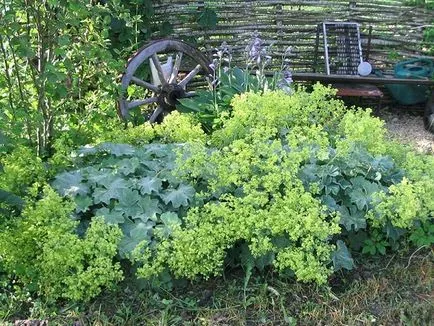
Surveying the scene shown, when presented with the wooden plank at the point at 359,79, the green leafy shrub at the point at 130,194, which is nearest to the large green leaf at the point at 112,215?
the green leafy shrub at the point at 130,194

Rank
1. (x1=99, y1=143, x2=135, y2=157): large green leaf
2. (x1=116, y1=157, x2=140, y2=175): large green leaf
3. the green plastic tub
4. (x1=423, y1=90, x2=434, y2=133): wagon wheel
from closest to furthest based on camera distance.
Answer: (x1=116, y1=157, x2=140, y2=175): large green leaf
(x1=99, y1=143, x2=135, y2=157): large green leaf
(x1=423, y1=90, x2=434, y2=133): wagon wheel
the green plastic tub

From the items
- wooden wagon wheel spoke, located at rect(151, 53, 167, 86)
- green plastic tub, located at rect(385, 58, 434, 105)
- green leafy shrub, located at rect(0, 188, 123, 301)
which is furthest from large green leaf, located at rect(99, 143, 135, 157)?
green plastic tub, located at rect(385, 58, 434, 105)

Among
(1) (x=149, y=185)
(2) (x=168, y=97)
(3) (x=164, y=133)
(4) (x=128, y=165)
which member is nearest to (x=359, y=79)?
(2) (x=168, y=97)

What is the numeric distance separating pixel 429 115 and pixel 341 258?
3.79 m

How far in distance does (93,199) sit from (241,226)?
0.76 m

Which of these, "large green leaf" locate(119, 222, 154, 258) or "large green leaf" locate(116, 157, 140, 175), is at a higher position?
"large green leaf" locate(116, 157, 140, 175)

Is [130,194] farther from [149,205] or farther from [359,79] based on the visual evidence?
[359,79]

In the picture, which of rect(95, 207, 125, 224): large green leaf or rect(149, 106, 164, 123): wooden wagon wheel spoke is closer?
rect(95, 207, 125, 224): large green leaf

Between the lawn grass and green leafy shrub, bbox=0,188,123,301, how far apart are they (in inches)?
4.2

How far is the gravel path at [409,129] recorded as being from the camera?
5.52m

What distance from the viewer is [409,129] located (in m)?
6.04

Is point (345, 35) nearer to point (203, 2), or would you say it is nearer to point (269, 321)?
point (203, 2)

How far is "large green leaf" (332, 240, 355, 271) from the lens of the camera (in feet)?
8.91

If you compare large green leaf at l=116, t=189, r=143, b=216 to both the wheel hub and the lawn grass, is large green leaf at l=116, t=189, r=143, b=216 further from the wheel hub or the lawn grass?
the wheel hub
